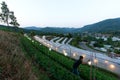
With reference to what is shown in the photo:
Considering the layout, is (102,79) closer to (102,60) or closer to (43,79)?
(43,79)

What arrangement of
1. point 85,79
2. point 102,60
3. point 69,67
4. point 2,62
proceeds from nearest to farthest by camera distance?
point 2,62, point 85,79, point 69,67, point 102,60

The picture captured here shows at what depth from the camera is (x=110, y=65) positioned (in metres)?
28.7

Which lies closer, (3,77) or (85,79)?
(3,77)

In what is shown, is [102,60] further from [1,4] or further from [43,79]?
[1,4]

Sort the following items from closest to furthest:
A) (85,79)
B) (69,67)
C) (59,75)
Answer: (59,75), (85,79), (69,67)

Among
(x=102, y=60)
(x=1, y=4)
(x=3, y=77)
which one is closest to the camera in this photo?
(x=3, y=77)

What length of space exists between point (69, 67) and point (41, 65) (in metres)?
4.28

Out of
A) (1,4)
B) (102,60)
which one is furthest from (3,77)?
(1,4)

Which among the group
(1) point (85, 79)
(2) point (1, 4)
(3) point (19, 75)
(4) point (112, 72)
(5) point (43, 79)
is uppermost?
(2) point (1, 4)

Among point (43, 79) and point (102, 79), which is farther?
point (102, 79)

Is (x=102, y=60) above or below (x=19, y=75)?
below

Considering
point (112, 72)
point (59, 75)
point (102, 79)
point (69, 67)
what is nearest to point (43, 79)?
point (59, 75)

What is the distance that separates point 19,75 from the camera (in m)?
10.0

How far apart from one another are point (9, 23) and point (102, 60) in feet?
229
